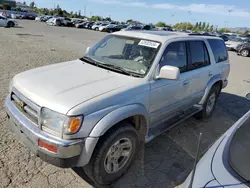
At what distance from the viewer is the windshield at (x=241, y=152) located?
1569 millimetres

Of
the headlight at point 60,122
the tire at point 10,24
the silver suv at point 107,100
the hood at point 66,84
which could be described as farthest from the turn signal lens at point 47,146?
the tire at point 10,24

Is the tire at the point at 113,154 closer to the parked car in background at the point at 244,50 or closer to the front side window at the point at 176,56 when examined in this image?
the front side window at the point at 176,56

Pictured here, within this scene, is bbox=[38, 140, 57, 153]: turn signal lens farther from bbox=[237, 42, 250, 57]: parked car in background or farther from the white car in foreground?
bbox=[237, 42, 250, 57]: parked car in background

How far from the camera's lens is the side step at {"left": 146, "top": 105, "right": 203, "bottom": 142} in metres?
3.22

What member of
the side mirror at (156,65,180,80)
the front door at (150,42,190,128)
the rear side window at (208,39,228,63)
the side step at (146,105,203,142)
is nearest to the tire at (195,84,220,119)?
the side step at (146,105,203,142)

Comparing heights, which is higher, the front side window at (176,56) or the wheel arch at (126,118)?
the front side window at (176,56)

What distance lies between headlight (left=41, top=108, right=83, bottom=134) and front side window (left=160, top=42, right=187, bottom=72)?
159cm

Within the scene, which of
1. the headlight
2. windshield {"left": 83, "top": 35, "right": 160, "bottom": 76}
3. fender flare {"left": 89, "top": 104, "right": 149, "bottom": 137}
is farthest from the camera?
windshield {"left": 83, "top": 35, "right": 160, "bottom": 76}

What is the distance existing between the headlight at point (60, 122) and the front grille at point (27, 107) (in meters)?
0.13

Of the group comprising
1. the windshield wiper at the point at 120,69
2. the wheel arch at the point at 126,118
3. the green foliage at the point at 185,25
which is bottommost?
the wheel arch at the point at 126,118

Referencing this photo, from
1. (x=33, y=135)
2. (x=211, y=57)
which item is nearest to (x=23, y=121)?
(x=33, y=135)

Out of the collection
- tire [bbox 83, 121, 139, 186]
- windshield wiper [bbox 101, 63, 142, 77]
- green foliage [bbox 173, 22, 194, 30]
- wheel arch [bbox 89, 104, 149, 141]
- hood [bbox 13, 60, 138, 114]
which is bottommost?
tire [bbox 83, 121, 139, 186]

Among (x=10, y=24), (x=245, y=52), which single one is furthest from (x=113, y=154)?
(x=10, y=24)

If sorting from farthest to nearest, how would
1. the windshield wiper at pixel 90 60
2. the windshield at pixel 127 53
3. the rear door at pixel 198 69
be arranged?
the rear door at pixel 198 69, the windshield wiper at pixel 90 60, the windshield at pixel 127 53
